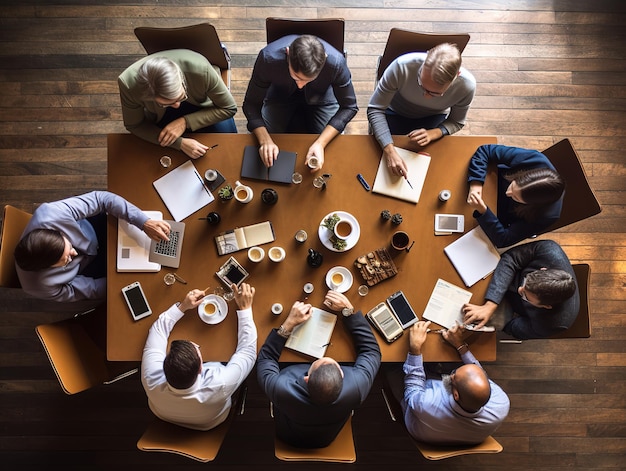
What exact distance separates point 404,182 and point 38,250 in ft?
6.28

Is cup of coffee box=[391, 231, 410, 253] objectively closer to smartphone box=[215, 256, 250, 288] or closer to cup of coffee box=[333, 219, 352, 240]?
cup of coffee box=[333, 219, 352, 240]

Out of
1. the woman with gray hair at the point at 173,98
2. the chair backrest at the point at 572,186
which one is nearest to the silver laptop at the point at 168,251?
the woman with gray hair at the point at 173,98

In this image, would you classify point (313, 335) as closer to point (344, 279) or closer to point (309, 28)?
point (344, 279)

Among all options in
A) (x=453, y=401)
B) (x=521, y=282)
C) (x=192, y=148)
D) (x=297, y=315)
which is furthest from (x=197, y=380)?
(x=521, y=282)

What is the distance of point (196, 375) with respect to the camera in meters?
2.06

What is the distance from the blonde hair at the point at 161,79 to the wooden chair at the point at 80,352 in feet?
4.42

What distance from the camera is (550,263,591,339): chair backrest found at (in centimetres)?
238

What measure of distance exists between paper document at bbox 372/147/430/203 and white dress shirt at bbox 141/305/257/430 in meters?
1.02

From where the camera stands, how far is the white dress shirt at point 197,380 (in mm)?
2168

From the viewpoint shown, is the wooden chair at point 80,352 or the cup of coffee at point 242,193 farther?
the cup of coffee at point 242,193

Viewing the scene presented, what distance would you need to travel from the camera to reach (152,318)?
230cm

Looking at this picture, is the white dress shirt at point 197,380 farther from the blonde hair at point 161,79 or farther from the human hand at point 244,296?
the blonde hair at point 161,79

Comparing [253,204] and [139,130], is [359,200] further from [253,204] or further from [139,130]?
[139,130]

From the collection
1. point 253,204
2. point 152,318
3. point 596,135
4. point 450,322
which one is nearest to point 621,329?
point 596,135
